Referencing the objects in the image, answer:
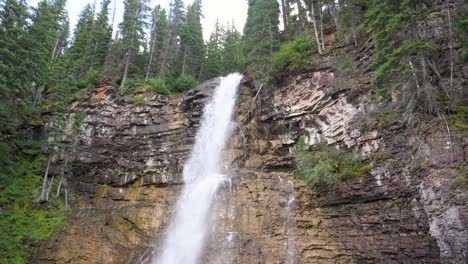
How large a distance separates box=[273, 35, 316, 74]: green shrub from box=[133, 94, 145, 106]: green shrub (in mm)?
9473

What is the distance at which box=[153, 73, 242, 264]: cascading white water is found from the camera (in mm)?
15898

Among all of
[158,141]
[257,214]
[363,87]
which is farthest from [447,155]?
[158,141]

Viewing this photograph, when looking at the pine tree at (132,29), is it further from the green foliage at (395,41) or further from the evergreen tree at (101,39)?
the green foliage at (395,41)

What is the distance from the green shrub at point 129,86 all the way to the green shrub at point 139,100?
1084 mm

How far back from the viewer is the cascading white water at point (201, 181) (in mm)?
15898

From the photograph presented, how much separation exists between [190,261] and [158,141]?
8.74 metres

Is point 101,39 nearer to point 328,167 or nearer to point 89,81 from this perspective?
point 89,81

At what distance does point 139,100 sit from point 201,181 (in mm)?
8030

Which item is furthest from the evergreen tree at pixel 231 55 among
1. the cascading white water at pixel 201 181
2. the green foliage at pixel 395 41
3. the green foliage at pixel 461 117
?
the green foliage at pixel 461 117

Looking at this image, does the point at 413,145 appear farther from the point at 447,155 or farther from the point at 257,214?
the point at 257,214

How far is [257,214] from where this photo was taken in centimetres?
1579

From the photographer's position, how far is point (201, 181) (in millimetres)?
19062

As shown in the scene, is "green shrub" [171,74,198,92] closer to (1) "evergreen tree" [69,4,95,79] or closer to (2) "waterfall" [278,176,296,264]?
(1) "evergreen tree" [69,4,95,79]

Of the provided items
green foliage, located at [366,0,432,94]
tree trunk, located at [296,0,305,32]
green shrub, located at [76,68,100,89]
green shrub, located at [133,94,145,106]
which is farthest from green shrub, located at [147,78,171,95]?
green foliage, located at [366,0,432,94]
